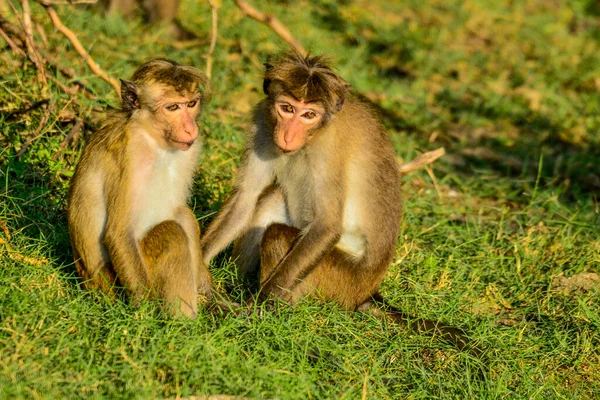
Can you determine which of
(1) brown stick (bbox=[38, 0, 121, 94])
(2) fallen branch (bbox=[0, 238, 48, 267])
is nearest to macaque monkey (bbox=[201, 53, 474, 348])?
(2) fallen branch (bbox=[0, 238, 48, 267])

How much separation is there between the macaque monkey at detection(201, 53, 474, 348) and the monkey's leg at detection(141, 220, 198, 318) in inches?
18.7

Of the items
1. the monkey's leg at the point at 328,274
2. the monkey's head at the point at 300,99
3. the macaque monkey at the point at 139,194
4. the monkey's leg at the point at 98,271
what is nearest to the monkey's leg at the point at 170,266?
the macaque monkey at the point at 139,194

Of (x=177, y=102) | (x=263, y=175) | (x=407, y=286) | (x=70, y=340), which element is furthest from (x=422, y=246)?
(x=70, y=340)

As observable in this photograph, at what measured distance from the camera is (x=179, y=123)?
375 cm

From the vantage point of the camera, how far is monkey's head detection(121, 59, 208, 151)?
12.2 ft

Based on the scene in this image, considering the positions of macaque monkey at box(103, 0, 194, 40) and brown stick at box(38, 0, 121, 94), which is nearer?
brown stick at box(38, 0, 121, 94)

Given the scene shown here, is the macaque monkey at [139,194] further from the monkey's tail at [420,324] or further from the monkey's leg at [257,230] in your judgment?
the monkey's tail at [420,324]

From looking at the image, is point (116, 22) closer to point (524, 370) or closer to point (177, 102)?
point (177, 102)

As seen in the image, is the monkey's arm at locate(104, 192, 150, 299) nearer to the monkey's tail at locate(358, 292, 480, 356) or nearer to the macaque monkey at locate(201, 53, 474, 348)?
the macaque monkey at locate(201, 53, 474, 348)

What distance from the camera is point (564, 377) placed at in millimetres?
4141

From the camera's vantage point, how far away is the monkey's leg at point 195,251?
13.3 ft

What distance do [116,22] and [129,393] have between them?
5.08 m

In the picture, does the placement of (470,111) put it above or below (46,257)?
below

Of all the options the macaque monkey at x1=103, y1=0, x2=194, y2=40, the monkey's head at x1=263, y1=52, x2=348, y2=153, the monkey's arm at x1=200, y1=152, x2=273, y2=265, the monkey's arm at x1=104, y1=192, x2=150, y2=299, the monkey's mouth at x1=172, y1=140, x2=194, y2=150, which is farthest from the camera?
the macaque monkey at x1=103, y1=0, x2=194, y2=40
